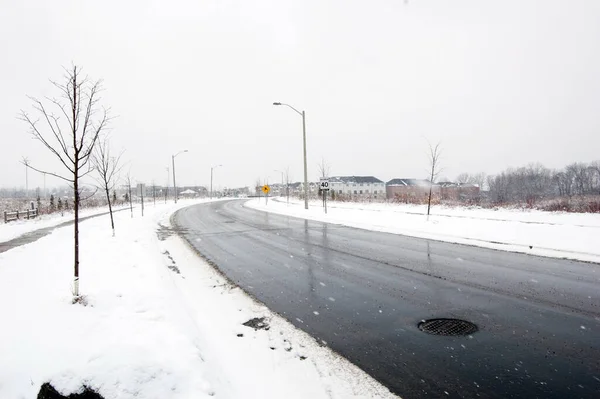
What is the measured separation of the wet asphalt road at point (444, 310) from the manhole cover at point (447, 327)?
5.6 inches

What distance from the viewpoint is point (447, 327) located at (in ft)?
17.3

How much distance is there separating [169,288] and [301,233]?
32.3 ft

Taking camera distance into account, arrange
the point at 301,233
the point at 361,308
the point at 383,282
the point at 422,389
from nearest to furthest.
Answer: the point at 422,389, the point at 361,308, the point at 383,282, the point at 301,233

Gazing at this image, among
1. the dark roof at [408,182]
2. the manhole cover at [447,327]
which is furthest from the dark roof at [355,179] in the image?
the manhole cover at [447,327]

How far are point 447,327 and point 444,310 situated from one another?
75 centimetres

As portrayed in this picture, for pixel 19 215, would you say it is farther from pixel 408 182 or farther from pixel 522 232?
pixel 408 182

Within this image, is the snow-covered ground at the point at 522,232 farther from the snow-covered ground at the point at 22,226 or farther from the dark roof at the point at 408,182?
the dark roof at the point at 408,182

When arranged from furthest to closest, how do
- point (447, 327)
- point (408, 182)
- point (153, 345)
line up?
point (408, 182)
point (447, 327)
point (153, 345)

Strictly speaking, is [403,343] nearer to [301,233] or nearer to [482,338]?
[482,338]

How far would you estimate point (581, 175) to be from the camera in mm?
99062

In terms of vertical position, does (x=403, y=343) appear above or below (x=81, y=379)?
below

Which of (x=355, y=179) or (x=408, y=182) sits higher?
(x=355, y=179)

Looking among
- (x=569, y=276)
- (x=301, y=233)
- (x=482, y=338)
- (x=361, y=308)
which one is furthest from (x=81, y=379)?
(x=301, y=233)

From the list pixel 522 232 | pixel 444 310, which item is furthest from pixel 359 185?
pixel 444 310
